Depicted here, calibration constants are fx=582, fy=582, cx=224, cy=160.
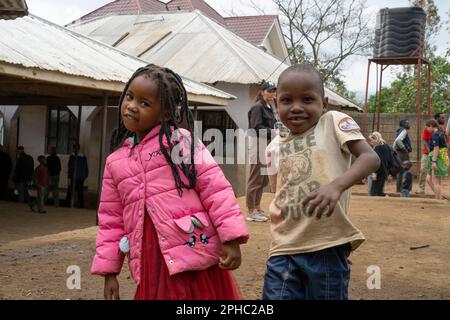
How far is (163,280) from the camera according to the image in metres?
2.29

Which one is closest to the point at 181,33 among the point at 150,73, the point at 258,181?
the point at 258,181

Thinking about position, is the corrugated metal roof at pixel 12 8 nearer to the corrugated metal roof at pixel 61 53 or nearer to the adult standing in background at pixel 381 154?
the corrugated metal roof at pixel 61 53

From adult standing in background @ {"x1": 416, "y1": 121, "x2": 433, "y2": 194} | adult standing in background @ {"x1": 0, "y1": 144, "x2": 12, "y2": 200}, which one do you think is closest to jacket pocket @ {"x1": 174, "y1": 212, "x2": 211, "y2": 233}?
adult standing in background @ {"x1": 416, "y1": 121, "x2": 433, "y2": 194}

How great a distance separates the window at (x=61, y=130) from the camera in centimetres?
1712

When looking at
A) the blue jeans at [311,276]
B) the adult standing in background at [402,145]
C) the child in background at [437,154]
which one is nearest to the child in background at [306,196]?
the blue jeans at [311,276]

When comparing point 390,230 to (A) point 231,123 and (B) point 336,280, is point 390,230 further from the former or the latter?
(A) point 231,123

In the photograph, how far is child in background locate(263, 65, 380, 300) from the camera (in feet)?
7.93

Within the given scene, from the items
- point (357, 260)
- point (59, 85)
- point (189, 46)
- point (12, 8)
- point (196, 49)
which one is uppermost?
point (189, 46)

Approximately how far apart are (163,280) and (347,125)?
1.00m

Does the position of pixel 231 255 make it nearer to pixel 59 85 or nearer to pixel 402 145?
pixel 59 85

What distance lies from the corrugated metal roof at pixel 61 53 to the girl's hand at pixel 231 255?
5540mm

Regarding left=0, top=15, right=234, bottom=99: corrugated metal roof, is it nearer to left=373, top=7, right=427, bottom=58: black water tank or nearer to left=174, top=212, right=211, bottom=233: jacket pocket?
left=373, top=7, right=427, bottom=58: black water tank

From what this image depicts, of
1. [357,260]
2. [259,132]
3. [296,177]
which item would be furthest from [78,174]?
[296,177]
